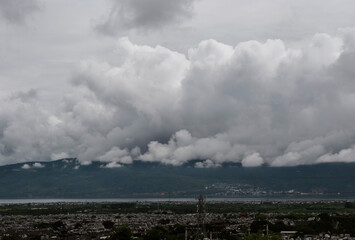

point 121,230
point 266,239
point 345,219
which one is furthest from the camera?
point 345,219

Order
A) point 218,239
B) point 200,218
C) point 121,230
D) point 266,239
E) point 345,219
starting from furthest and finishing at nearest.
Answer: point 345,219 → point 218,239 → point 121,230 → point 200,218 → point 266,239

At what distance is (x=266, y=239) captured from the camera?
8250cm

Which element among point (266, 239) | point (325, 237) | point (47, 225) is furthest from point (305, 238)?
point (47, 225)

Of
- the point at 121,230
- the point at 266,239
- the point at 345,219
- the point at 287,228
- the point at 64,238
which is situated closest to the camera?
the point at 266,239

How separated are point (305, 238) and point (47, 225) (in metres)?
74.6

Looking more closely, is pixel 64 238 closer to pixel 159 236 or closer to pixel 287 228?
pixel 159 236

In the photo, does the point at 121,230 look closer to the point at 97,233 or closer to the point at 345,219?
the point at 97,233

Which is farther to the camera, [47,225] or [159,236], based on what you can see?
[47,225]

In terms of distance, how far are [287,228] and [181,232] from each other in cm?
2407

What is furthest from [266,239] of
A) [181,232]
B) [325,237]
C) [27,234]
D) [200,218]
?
[27,234]

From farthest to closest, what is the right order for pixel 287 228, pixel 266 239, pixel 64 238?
pixel 287 228 → pixel 64 238 → pixel 266 239

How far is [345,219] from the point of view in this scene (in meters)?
142

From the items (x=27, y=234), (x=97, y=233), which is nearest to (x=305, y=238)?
(x=97, y=233)

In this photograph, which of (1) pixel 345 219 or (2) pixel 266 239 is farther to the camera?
(1) pixel 345 219
